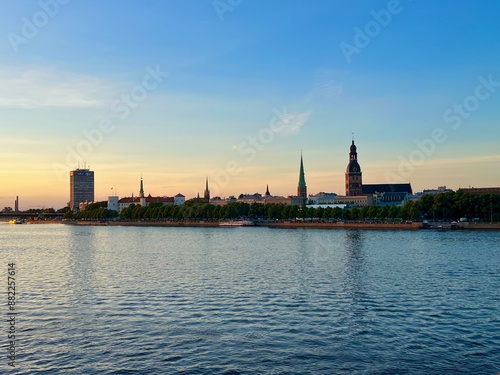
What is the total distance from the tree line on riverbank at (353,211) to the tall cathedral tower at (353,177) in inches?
1259

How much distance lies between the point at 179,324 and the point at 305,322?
4.06 metres

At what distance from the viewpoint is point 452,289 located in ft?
81.5

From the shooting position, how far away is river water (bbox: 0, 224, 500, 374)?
1452 cm

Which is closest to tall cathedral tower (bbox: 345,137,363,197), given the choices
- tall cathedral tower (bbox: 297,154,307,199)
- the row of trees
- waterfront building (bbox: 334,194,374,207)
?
waterfront building (bbox: 334,194,374,207)

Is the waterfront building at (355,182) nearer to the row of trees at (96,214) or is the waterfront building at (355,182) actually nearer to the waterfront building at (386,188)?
the waterfront building at (386,188)

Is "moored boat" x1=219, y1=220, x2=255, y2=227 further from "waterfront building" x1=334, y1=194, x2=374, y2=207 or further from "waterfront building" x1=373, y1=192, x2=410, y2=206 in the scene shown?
"waterfront building" x1=373, y1=192, x2=410, y2=206

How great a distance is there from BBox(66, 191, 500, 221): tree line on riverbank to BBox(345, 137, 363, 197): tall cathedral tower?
105 ft

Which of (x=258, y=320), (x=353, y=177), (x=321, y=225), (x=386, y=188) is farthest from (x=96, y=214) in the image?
(x=258, y=320)

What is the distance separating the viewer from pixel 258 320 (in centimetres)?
1883

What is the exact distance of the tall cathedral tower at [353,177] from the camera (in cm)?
15525

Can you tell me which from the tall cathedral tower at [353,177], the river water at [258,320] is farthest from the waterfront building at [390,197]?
the river water at [258,320]

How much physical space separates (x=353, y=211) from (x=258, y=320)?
92.3m

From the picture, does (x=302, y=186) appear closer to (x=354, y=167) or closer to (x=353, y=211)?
(x=354, y=167)

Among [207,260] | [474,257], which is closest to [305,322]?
[207,260]
